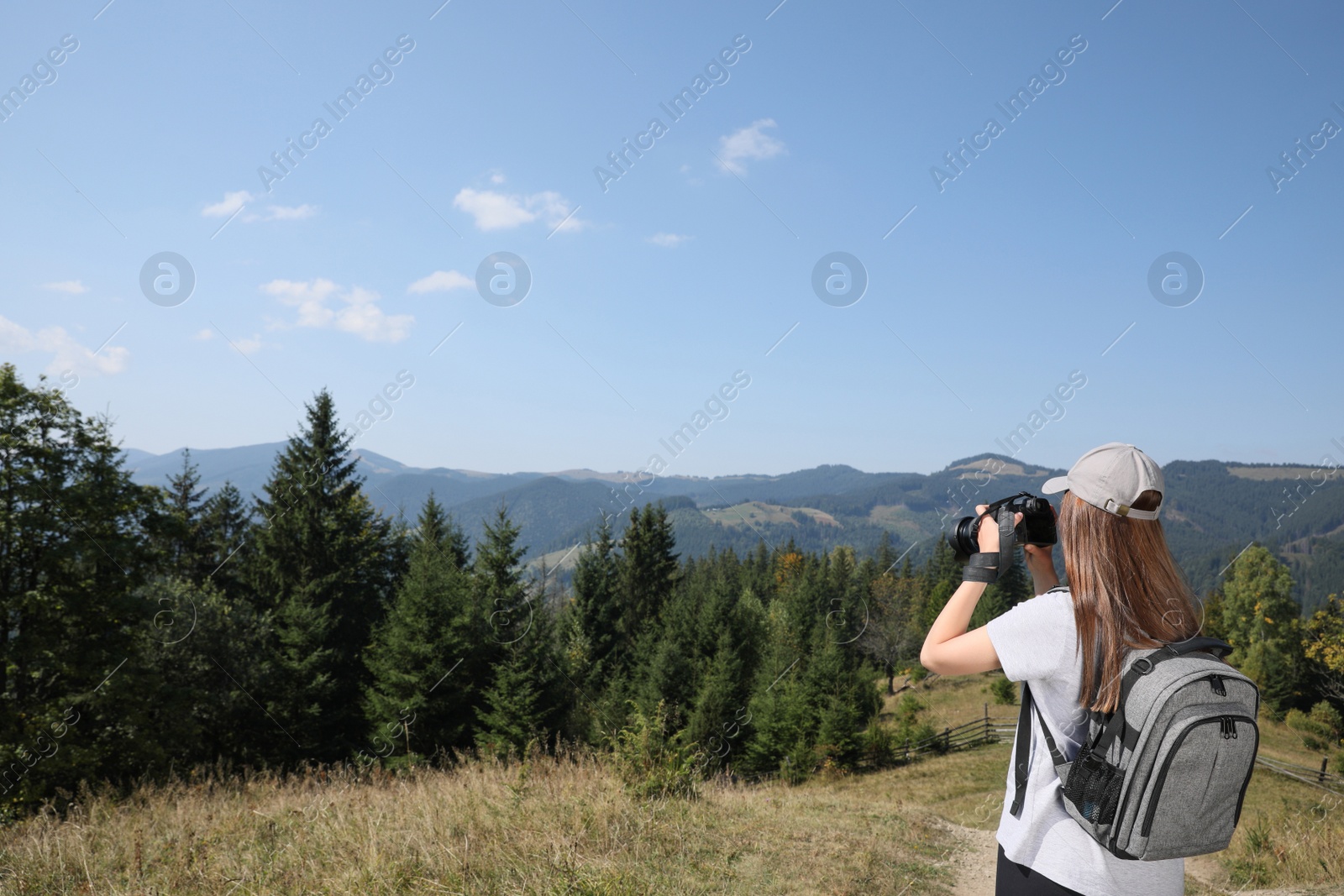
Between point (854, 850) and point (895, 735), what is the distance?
29437 mm

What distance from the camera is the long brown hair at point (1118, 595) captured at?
1936 mm

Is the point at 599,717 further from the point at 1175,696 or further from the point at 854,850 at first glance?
the point at 1175,696

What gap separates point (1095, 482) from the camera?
79.9 inches

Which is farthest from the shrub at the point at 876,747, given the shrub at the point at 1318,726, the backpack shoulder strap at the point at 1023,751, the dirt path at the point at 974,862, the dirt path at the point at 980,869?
the backpack shoulder strap at the point at 1023,751

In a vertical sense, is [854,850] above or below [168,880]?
below

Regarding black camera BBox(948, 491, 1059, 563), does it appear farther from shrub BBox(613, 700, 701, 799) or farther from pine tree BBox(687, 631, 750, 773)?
pine tree BBox(687, 631, 750, 773)

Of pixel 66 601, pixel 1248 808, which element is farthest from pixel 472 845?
pixel 1248 808

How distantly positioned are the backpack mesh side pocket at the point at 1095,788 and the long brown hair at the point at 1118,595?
0.15 meters

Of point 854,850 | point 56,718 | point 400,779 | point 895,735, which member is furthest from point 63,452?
point 895,735

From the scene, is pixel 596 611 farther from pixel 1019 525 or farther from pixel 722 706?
pixel 1019 525

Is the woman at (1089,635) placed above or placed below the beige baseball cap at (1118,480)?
below

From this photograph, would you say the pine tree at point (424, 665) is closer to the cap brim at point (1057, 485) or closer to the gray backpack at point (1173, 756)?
the cap brim at point (1057, 485)

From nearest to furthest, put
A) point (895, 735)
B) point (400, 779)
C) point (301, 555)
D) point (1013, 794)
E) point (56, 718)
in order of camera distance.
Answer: point (1013, 794)
point (400, 779)
point (56, 718)
point (301, 555)
point (895, 735)

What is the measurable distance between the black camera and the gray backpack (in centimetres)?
50
